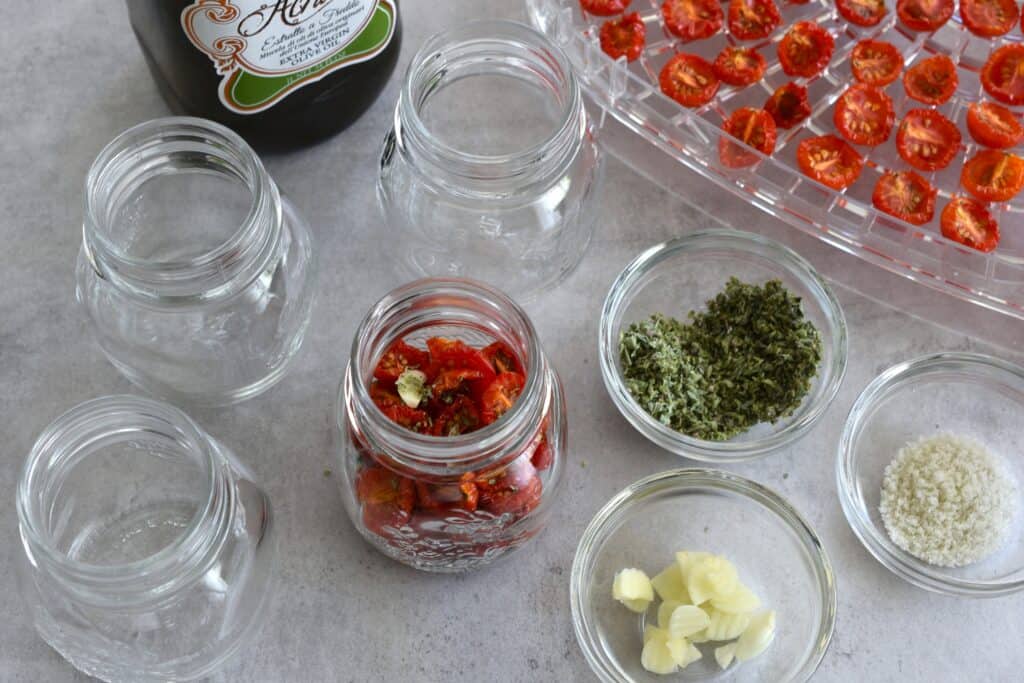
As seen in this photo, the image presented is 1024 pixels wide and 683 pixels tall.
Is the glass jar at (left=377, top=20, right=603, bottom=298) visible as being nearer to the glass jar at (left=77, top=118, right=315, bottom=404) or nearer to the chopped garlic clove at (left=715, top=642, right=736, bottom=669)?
the glass jar at (left=77, top=118, right=315, bottom=404)

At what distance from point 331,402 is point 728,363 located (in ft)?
1.80

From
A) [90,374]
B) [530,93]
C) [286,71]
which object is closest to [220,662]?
[90,374]

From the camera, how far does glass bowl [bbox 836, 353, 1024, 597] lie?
1.62 metres

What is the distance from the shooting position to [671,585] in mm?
1561

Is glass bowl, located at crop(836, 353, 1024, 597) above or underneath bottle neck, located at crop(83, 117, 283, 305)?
underneath

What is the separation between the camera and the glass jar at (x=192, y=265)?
1.42 m

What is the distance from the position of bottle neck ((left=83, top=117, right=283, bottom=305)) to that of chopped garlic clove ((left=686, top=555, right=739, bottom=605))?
2.19 ft

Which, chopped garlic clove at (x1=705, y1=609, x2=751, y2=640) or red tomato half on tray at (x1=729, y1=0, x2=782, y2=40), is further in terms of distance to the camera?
red tomato half on tray at (x1=729, y1=0, x2=782, y2=40)

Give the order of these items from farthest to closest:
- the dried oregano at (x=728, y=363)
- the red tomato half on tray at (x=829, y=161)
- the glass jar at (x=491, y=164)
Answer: the red tomato half on tray at (x=829, y=161) → the dried oregano at (x=728, y=363) → the glass jar at (x=491, y=164)

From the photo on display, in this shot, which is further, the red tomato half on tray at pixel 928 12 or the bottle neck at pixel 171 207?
the red tomato half on tray at pixel 928 12

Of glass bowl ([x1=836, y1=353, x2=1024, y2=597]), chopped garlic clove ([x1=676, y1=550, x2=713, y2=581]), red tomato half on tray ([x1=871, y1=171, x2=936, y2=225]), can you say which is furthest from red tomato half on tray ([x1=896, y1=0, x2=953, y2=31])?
chopped garlic clove ([x1=676, y1=550, x2=713, y2=581])

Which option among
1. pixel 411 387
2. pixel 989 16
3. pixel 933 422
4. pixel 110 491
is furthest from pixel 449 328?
pixel 989 16

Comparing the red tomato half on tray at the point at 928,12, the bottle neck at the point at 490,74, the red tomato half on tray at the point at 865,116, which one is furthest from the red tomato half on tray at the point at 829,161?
the bottle neck at the point at 490,74

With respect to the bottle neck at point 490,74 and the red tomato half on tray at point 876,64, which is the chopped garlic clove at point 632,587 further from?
the red tomato half on tray at point 876,64
